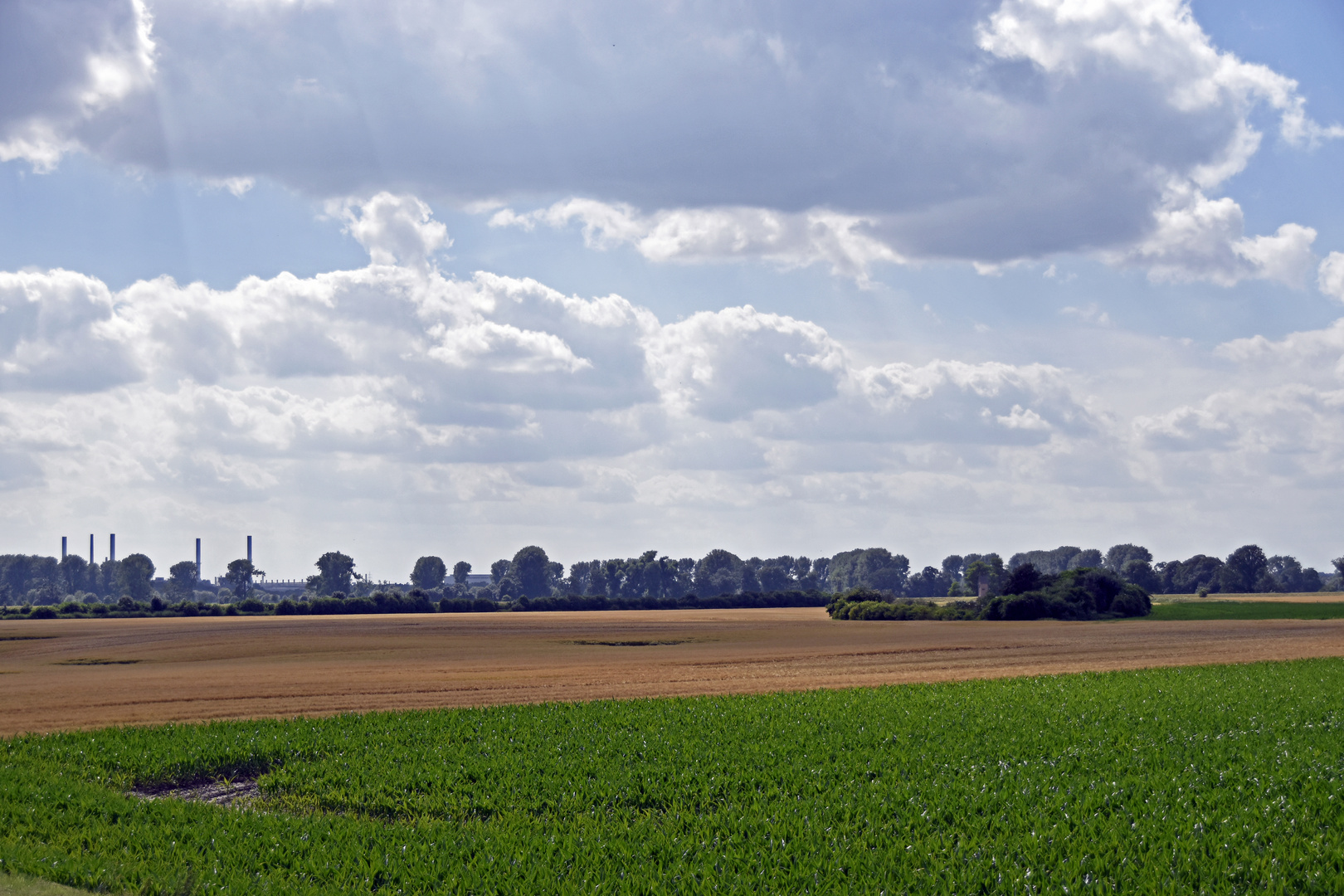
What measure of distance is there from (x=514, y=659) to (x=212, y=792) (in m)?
38.7

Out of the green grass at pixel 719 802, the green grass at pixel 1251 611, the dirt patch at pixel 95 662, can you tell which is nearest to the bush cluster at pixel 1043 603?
the green grass at pixel 1251 611

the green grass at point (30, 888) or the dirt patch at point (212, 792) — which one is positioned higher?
the green grass at point (30, 888)

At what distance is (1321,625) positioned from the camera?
8075cm

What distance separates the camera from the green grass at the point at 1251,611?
9425 centimetres

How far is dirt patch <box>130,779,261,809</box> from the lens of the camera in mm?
20466

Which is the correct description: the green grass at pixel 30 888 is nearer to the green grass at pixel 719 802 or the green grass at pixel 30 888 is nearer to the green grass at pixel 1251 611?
the green grass at pixel 719 802

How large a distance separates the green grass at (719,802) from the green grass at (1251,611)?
76.2m

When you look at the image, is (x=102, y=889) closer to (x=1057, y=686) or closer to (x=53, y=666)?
(x=1057, y=686)

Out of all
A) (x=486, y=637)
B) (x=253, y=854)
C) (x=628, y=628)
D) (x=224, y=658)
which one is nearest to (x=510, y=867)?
(x=253, y=854)

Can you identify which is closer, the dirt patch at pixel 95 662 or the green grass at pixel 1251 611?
the dirt patch at pixel 95 662

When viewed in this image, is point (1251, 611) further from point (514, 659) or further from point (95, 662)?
point (95, 662)

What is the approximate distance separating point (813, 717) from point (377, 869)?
47.6 ft

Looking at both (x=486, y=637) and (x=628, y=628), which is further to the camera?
(x=628, y=628)

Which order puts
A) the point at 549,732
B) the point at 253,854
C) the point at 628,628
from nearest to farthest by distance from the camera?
the point at 253,854 < the point at 549,732 < the point at 628,628
